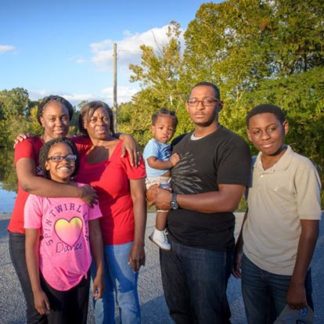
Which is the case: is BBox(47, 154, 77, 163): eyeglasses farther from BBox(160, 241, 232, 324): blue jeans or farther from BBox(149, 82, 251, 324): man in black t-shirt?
BBox(160, 241, 232, 324): blue jeans

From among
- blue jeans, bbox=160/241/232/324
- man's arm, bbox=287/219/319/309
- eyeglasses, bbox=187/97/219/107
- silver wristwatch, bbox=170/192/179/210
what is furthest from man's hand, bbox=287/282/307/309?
eyeglasses, bbox=187/97/219/107

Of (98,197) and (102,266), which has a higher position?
(98,197)

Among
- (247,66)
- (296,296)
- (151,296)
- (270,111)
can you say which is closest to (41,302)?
(296,296)

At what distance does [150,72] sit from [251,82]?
6019 millimetres

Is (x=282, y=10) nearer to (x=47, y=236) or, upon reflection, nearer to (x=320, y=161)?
(x=320, y=161)

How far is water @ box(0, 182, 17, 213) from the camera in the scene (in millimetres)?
11325

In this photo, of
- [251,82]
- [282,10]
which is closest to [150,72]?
[251,82]

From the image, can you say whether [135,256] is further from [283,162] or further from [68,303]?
[283,162]

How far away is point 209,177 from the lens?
2.36 meters

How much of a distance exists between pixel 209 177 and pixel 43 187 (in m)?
1.04

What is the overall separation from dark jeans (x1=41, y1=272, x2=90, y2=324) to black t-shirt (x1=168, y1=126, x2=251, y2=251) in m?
0.72

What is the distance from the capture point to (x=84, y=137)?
290 cm

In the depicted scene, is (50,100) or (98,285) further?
(50,100)

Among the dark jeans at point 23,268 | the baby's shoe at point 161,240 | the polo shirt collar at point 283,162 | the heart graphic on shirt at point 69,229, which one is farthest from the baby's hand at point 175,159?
the dark jeans at point 23,268
